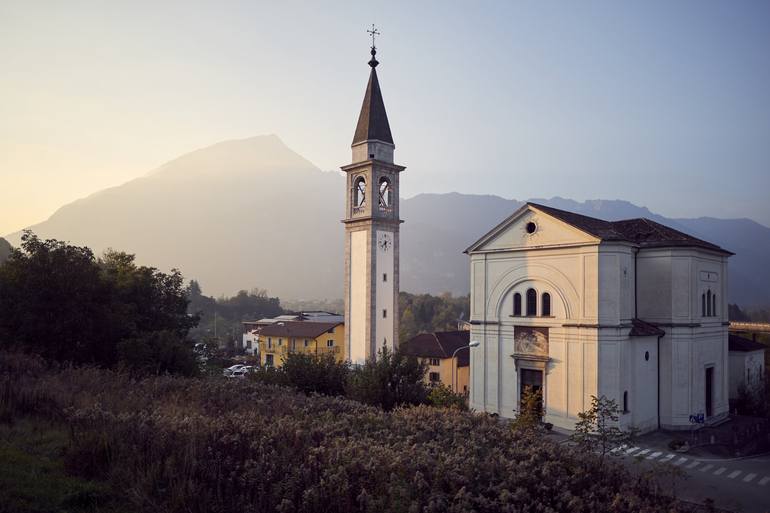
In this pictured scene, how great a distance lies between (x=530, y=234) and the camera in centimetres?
2525

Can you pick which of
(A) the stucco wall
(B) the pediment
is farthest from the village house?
(A) the stucco wall

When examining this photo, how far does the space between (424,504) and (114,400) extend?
22.0 feet

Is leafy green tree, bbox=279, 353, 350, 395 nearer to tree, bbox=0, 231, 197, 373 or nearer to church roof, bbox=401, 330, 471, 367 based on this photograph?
tree, bbox=0, 231, 197, 373

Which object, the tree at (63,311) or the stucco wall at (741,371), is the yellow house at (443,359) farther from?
the tree at (63,311)

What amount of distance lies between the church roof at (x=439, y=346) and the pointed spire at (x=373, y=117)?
55.7ft

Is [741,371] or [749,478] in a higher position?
[741,371]

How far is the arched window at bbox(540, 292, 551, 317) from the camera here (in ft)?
80.5

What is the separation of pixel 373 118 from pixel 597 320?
65.8 feet

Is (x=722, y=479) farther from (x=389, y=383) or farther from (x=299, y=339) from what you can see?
(x=299, y=339)

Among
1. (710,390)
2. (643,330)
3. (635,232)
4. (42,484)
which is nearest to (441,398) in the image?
(643,330)

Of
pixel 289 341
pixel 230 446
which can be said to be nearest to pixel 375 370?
pixel 230 446

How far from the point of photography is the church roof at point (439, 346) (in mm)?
43719

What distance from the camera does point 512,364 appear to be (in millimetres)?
25578

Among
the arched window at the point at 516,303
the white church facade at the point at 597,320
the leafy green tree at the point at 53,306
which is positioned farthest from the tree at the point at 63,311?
the arched window at the point at 516,303
